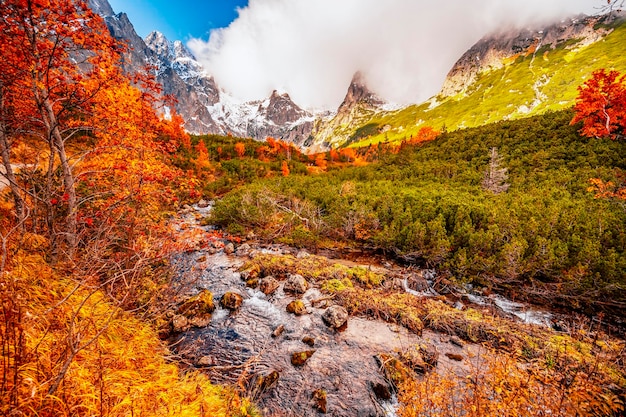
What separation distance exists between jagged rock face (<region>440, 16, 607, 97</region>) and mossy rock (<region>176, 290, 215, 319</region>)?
191 metres

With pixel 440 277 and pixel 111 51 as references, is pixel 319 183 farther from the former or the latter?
pixel 111 51

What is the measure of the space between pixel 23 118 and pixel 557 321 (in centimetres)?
1755

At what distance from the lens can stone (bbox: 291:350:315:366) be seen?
697cm

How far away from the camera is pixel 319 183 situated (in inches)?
1102

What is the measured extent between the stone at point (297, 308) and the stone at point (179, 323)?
345cm

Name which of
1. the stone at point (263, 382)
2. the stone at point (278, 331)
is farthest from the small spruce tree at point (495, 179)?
the stone at point (263, 382)

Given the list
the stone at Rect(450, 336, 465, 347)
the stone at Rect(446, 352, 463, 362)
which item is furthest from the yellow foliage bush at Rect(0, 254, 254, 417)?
the stone at Rect(450, 336, 465, 347)

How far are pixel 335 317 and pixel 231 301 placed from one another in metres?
4.02

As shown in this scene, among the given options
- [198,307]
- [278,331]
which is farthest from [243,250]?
[278,331]

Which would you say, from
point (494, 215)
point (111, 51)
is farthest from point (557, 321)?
point (111, 51)

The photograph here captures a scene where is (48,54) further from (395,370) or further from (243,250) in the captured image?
(243,250)

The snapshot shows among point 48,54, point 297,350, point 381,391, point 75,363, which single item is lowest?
point 381,391

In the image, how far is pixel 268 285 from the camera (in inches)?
426

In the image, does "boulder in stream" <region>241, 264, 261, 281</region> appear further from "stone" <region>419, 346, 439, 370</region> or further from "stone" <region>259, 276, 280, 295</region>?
"stone" <region>419, 346, 439, 370</region>
